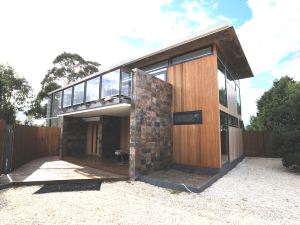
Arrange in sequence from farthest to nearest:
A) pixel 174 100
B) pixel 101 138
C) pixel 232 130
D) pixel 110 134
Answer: pixel 110 134
pixel 101 138
pixel 232 130
pixel 174 100

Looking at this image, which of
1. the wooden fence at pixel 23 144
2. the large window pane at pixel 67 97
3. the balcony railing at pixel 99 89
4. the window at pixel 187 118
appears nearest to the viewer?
the wooden fence at pixel 23 144

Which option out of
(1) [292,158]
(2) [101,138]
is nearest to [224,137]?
(1) [292,158]

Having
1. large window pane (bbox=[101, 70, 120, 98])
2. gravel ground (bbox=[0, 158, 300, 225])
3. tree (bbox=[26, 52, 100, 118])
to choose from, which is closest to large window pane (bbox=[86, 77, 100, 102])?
large window pane (bbox=[101, 70, 120, 98])

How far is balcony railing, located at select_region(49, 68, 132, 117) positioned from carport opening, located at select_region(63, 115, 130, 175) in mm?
1600

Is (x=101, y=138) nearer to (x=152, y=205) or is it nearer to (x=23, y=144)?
(x=23, y=144)

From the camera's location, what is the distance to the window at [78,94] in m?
7.79

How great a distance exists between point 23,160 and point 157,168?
584cm

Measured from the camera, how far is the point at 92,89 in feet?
23.7

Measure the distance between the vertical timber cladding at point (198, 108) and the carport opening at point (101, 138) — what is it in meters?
2.86

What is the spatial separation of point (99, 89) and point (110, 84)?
64 cm

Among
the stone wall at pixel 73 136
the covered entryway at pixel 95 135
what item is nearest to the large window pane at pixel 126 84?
the covered entryway at pixel 95 135

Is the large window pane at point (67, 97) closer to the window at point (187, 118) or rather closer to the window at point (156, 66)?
the window at point (156, 66)

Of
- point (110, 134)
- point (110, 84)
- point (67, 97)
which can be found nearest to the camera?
point (110, 84)

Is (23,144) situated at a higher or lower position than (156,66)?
lower
